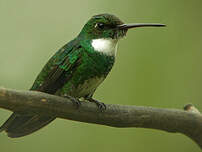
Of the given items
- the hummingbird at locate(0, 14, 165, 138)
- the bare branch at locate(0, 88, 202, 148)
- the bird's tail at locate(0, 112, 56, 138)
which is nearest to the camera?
the bare branch at locate(0, 88, 202, 148)

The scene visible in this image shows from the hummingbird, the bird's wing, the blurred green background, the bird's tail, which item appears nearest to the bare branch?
the hummingbird

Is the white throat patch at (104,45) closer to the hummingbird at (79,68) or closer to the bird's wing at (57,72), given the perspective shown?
the hummingbird at (79,68)

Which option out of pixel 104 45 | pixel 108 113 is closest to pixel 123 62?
pixel 104 45

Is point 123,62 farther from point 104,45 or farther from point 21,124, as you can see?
point 21,124

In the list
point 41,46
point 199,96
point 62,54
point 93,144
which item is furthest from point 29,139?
point 199,96

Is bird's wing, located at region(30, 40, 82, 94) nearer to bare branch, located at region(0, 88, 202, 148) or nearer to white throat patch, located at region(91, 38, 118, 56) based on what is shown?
white throat patch, located at region(91, 38, 118, 56)

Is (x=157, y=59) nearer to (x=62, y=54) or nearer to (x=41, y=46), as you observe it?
(x=41, y=46)
